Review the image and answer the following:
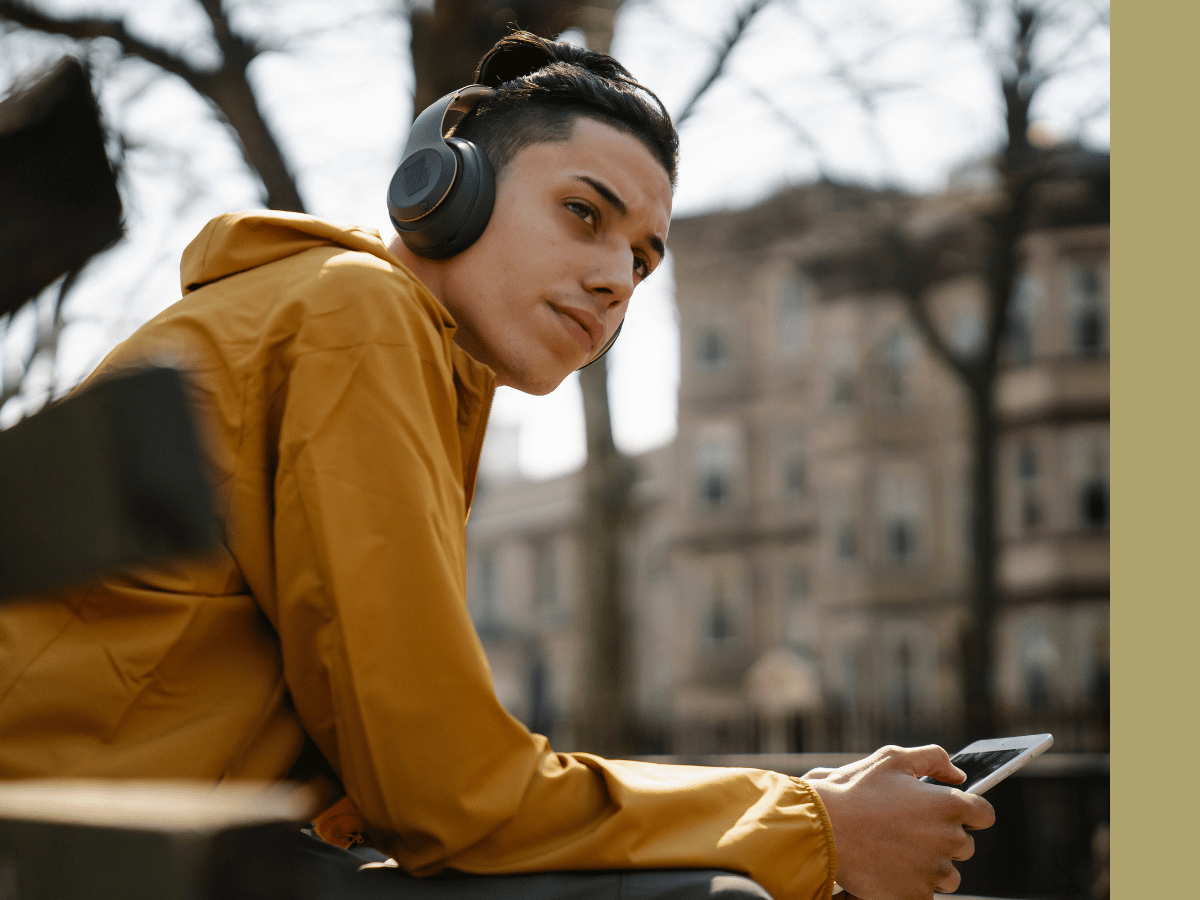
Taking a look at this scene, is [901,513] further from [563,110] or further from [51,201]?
[51,201]

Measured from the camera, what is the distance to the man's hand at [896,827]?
1679 millimetres

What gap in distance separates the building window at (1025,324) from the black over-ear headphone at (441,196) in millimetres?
30244

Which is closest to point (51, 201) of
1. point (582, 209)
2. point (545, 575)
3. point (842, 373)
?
point (582, 209)

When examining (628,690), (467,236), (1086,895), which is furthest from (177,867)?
(628,690)

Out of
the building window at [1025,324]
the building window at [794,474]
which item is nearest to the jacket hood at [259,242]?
the building window at [1025,324]

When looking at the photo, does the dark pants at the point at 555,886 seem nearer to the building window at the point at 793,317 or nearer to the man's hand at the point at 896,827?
the man's hand at the point at 896,827

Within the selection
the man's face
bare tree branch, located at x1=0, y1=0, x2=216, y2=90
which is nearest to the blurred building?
bare tree branch, located at x1=0, y1=0, x2=216, y2=90

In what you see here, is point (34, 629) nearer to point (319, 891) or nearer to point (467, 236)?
point (319, 891)

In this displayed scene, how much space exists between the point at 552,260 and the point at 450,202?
202 mm

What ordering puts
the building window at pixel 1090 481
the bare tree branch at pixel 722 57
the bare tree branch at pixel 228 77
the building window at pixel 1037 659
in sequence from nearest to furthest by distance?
the bare tree branch at pixel 228 77 → the bare tree branch at pixel 722 57 → the building window at pixel 1090 481 → the building window at pixel 1037 659

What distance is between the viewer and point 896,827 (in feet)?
5.58

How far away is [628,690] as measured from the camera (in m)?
12.3

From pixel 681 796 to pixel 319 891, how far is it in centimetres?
46

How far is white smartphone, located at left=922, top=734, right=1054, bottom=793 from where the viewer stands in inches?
73.5
